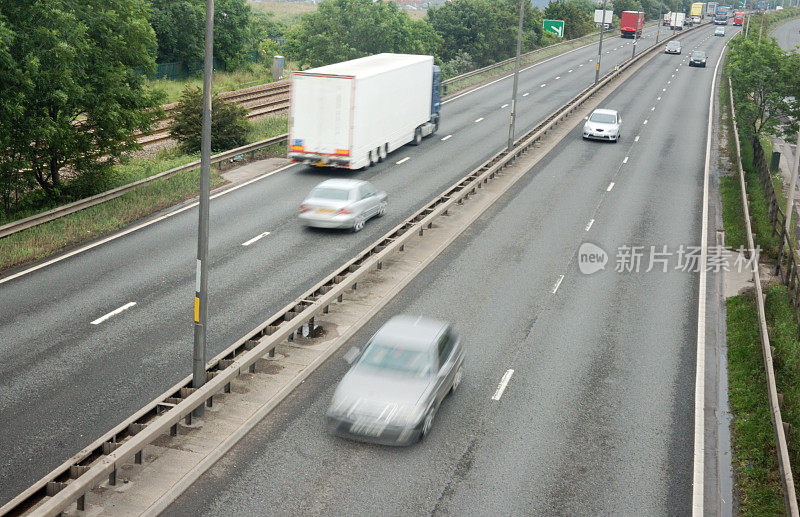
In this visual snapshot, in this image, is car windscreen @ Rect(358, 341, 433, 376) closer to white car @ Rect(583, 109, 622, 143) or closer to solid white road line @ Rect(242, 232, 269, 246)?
solid white road line @ Rect(242, 232, 269, 246)

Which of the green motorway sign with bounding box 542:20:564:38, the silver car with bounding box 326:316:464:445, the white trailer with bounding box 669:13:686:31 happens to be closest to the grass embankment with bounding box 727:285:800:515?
the silver car with bounding box 326:316:464:445

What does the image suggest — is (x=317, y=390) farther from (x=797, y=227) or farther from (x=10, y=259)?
(x=797, y=227)

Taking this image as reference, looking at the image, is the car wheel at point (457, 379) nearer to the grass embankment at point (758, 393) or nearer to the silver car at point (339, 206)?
the grass embankment at point (758, 393)

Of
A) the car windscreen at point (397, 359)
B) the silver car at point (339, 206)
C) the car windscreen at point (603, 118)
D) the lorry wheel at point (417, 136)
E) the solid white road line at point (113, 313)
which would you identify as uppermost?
the car windscreen at point (603, 118)

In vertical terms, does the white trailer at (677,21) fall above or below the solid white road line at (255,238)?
above

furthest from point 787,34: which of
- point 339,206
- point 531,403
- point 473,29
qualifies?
point 531,403

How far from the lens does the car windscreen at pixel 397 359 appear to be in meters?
15.6

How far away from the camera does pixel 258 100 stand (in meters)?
56.1

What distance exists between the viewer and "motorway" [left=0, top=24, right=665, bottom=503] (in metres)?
15.6

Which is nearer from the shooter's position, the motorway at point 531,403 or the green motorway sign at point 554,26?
the motorway at point 531,403

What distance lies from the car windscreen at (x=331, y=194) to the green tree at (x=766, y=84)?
22.9m

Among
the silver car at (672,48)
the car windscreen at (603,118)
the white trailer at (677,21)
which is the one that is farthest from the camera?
the white trailer at (677,21)

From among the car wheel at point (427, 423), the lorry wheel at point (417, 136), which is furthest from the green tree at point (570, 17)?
the car wheel at point (427, 423)

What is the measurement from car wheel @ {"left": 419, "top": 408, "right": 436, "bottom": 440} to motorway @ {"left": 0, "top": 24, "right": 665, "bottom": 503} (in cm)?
534
